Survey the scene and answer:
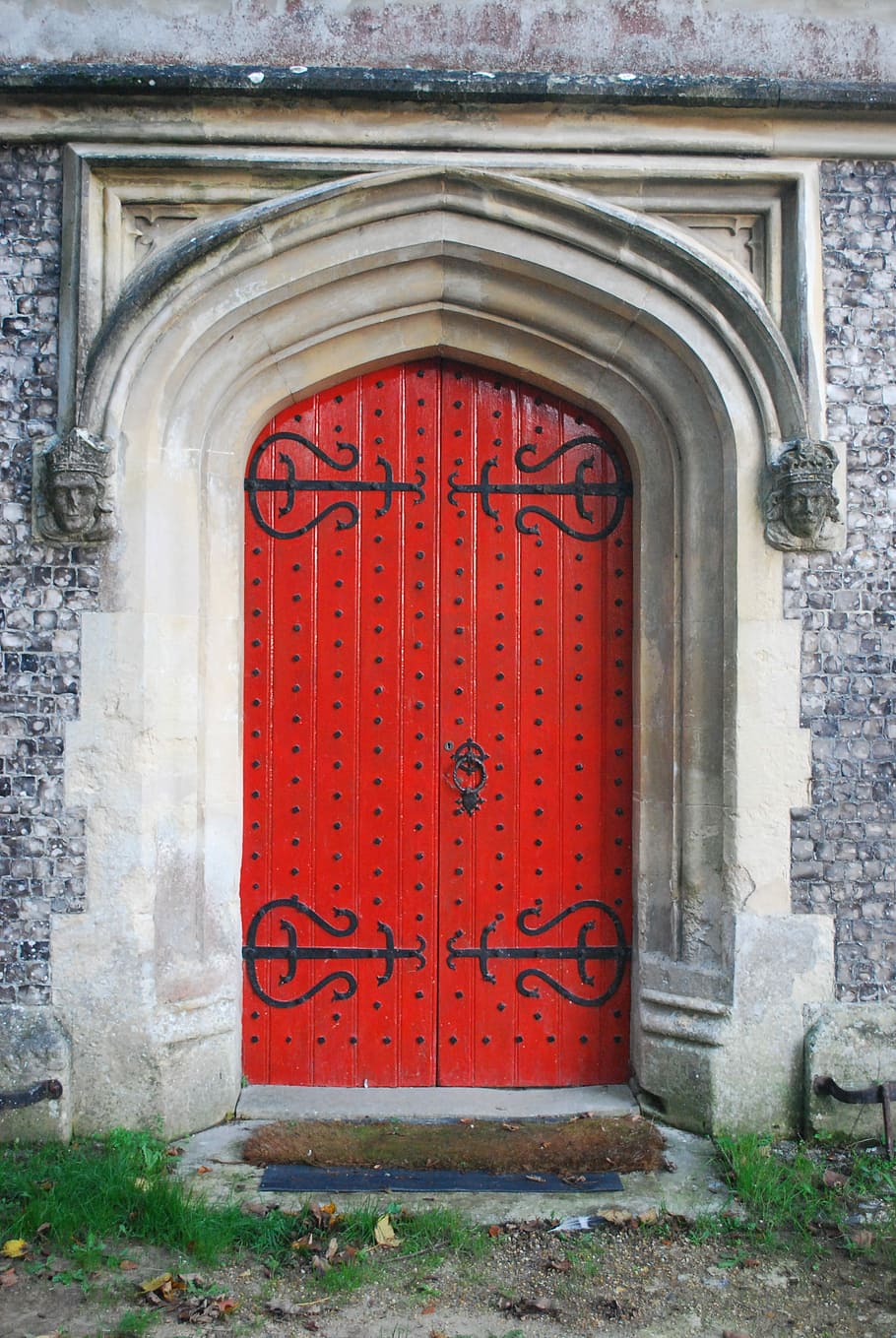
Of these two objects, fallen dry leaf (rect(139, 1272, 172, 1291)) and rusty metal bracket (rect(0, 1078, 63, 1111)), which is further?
rusty metal bracket (rect(0, 1078, 63, 1111))

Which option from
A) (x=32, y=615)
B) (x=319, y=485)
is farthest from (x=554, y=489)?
(x=32, y=615)

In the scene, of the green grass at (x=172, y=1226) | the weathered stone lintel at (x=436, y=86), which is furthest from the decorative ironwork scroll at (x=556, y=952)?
the weathered stone lintel at (x=436, y=86)

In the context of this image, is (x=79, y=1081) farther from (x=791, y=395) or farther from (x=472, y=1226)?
(x=791, y=395)

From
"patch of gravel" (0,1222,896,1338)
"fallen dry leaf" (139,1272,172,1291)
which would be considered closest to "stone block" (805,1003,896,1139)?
"patch of gravel" (0,1222,896,1338)

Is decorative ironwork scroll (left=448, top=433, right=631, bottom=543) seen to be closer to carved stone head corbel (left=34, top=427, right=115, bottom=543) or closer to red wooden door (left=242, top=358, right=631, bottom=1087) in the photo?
red wooden door (left=242, top=358, right=631, bottom=1087)

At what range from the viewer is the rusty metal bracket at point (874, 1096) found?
3.41 m

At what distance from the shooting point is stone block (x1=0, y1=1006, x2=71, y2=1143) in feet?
11.3

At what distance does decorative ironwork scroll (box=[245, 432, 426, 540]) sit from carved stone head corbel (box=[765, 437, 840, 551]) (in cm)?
130

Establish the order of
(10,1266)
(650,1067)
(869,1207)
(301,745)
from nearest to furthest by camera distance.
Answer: (10,1266) < (869,1207) < (650,1067) < (301,745)

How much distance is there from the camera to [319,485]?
4.00 meters

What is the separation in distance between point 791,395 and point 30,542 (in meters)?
2.66

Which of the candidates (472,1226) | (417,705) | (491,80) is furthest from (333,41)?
(472,1226)

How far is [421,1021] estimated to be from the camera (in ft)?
13.0

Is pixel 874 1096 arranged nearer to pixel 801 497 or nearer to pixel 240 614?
pixel 801 497
